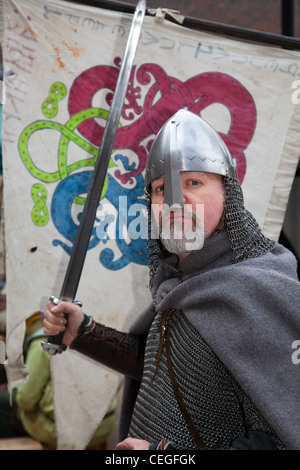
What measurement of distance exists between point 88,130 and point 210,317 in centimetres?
149

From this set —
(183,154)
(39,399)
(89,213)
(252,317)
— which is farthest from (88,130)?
(39,399)

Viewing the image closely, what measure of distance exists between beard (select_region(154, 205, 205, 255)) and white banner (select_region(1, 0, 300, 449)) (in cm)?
109

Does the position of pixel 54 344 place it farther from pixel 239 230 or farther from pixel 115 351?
pixel 239 230

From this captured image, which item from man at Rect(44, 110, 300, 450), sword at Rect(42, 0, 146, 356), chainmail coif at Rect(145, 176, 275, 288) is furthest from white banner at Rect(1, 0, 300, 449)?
chainmail coif at Rect(145, 176, 275, 288)

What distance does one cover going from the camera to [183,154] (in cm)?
177

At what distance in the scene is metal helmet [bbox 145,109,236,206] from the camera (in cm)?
174

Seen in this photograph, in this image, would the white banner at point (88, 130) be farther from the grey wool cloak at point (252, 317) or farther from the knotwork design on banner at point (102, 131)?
the grey wool cloak at point (252, 317)

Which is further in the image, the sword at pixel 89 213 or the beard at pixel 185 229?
the sword at pixel 89 213

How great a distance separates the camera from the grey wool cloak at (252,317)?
150 centimetres

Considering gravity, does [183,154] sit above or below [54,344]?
above

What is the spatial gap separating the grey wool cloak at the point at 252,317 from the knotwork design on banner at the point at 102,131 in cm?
108

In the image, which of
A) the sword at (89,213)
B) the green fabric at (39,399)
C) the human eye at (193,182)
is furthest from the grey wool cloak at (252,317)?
the green fabric at (39,399)

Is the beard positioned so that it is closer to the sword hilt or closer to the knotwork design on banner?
the sword hilt
